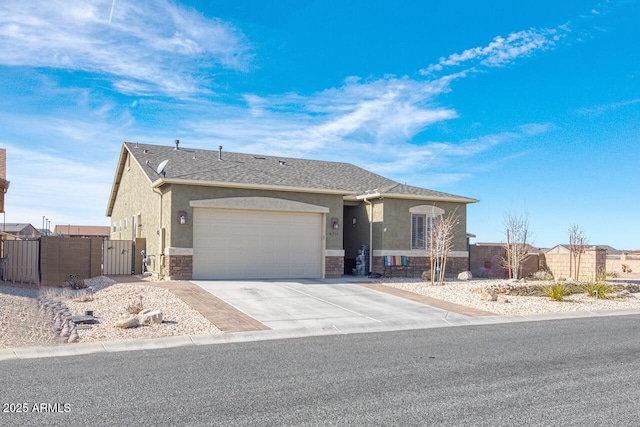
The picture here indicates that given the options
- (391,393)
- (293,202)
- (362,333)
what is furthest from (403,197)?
(391,393)

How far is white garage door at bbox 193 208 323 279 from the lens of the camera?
1883 centimetres

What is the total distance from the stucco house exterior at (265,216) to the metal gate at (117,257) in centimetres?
77

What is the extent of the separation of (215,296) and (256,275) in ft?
14.6

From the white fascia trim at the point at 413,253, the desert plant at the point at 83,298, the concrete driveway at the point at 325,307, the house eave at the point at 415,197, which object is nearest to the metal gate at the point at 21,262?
the desert plant at the point at 83,298

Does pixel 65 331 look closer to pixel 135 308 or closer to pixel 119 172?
pixel 135 308

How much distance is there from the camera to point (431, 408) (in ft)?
19.7

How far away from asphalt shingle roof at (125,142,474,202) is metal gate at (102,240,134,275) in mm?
2821

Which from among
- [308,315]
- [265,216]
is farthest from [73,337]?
[265,216]

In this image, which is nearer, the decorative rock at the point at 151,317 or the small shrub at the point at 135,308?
the decorative rock at the point at 151,317

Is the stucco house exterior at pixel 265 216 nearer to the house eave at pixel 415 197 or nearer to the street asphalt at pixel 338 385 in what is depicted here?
the house eave at pixel 415 197

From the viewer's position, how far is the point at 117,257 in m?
20.9

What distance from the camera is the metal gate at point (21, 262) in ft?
63.3

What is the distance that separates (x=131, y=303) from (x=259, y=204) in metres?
6.76

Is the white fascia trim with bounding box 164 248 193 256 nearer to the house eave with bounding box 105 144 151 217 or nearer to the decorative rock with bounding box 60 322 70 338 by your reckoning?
the house eave with bounding box 105 144 151 217
